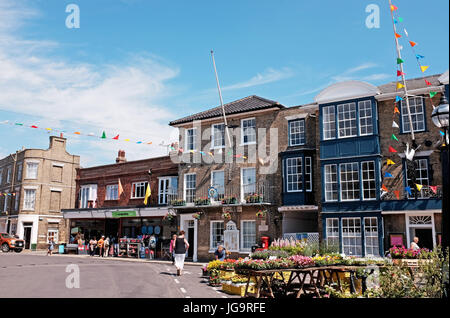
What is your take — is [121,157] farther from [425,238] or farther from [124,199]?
[425,238]

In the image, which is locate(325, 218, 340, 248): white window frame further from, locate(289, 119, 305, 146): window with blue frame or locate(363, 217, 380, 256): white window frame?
locate(289, 119, 305, 146): window with blue frame

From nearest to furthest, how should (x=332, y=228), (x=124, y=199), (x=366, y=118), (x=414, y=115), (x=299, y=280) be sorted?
(x=299, y=280), (x=414, y=115), (x=366, y=118), (x=332, y=228), (x=124, y=199)

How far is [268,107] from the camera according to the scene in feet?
84.9

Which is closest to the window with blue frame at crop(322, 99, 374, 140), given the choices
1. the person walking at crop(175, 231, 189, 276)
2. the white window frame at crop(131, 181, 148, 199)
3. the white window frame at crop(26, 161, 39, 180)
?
the person walking at crop(175, 231, 189, 276)

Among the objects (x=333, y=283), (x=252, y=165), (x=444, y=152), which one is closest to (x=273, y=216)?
(x=252, y=165)

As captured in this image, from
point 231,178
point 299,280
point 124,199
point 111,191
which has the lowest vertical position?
point 299,280

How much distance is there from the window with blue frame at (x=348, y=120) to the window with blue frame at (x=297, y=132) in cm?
176

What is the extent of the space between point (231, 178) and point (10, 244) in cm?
2173

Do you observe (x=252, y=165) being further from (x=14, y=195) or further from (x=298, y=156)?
(x=14, y=195)

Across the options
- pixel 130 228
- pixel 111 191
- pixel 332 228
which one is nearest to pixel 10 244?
pixel 111 191

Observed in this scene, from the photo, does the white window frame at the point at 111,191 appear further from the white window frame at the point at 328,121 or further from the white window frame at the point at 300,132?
the white window frame at the point at 328,121

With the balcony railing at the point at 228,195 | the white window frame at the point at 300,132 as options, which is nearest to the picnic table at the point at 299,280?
the balcony railing at the point at 228,195

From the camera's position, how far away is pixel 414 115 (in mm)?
21312

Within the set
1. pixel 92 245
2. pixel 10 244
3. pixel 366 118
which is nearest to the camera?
pixel 366 118
